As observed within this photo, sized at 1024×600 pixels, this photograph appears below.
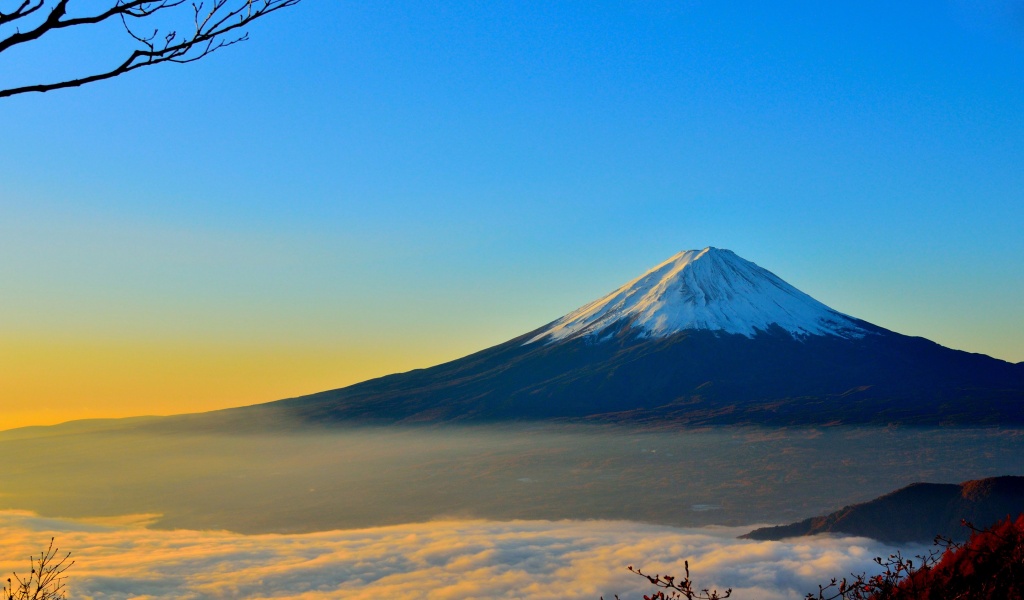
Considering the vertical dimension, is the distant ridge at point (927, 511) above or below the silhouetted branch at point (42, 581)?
below

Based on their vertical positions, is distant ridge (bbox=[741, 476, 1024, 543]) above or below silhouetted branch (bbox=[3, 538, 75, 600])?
below

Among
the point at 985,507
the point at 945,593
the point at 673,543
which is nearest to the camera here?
the point at 945,593

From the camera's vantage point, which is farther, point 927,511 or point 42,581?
point 927,511

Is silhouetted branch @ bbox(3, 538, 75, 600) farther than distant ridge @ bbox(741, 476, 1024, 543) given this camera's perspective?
No

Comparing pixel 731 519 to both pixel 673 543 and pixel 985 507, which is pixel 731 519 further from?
pixel 985 507

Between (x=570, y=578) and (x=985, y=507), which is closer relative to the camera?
(x=985, y=507)

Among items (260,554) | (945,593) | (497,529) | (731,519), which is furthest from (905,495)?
(945,593)

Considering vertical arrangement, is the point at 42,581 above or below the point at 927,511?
above

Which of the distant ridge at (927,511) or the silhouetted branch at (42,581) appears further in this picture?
the distant ridge at (927,511)
